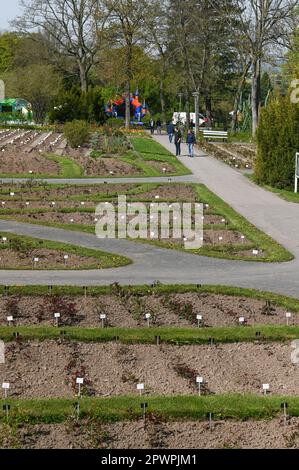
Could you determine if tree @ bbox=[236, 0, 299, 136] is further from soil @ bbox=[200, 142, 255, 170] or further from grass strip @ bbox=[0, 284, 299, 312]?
grass strip @ bbox=[0, 284, 299, 312]

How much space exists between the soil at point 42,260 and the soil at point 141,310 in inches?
97.0

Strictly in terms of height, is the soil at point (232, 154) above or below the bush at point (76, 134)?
below

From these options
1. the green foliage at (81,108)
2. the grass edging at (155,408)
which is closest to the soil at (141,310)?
the grass edging at (155,408)

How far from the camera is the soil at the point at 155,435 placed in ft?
29.6

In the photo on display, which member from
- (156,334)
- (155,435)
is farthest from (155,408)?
(156,334)

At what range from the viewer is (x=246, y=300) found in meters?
14.7

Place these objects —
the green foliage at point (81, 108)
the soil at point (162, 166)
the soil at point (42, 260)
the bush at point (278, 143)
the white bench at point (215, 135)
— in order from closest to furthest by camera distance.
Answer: the soil at point (42, 260) → the bush at point (278, 143) → the soil at point (162, 166) → the white bench at point (215, 135) → the green foliage at point (81, 108)

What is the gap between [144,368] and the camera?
11406mm

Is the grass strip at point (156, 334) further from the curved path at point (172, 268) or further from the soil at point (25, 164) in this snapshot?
the soil at point (25, 164)

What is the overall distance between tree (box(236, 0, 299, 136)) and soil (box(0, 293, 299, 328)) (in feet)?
106

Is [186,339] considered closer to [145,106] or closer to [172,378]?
[172,378]

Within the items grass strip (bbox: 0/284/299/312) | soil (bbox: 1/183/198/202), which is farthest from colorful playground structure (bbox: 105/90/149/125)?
grass strip (bbox: 0/284/299/312)
